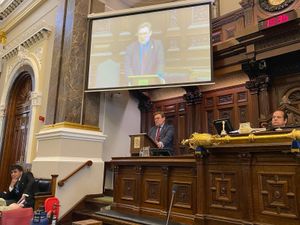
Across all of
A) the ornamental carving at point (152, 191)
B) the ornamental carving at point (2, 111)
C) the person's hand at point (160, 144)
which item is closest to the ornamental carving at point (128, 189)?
the ornamental carving at point (152, 191)

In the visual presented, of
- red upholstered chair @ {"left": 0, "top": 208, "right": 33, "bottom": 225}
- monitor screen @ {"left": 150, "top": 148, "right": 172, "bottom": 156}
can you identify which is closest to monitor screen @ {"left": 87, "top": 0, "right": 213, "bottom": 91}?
monitor screen @ {"left": 150, "top": 148, "right": 172, "bottom": 156}

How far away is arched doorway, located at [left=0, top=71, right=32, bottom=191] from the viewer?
681 cm

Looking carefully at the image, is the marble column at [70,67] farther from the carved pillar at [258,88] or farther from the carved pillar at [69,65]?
the carved pillar at [258,88]

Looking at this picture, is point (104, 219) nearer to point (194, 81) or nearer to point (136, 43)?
point (194, 81)

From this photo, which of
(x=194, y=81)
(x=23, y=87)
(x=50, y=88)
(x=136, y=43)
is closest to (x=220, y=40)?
(x=194, y=81)

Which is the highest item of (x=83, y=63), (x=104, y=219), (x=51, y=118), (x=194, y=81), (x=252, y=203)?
(x=83, y=63)

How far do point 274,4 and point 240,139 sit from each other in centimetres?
279

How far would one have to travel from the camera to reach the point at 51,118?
212 inches

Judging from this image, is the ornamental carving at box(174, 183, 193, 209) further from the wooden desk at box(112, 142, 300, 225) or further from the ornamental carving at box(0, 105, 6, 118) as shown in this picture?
the ornamental carving at box(0, 105, 6, 118)

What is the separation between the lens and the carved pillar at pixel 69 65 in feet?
17.0

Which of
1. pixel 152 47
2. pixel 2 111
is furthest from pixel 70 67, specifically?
pixel 2 111

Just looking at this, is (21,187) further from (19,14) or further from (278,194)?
(19,14)

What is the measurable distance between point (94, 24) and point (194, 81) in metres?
2.59

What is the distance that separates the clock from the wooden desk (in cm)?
275
